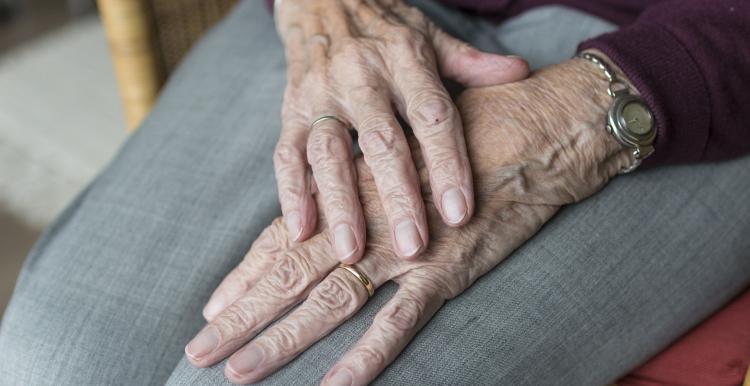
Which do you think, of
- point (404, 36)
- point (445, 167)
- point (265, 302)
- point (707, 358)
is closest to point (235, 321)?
point (265, 302)

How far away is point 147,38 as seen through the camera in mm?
1207

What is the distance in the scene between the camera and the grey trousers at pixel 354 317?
2.24ft

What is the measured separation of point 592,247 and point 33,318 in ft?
1.95

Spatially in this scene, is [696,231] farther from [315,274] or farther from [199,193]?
[199,193]

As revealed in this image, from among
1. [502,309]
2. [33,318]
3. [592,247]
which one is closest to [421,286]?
[502,309]

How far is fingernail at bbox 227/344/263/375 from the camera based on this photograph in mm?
634

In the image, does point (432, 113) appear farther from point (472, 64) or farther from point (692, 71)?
point (692, 71)

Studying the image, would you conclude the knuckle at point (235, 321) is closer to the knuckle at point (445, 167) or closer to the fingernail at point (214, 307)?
the fingernail at point (214, 307)

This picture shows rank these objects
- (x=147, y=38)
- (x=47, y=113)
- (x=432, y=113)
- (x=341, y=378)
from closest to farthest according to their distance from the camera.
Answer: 1. (x=341, y=378)
2. (x=432, y=113)
3. (x=147, y=38)
4. (x=47, y=113)

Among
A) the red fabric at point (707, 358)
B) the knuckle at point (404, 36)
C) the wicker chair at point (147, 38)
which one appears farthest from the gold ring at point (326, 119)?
the wicker chair at point (147, 38)

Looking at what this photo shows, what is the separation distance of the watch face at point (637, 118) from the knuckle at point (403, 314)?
273 millimetres

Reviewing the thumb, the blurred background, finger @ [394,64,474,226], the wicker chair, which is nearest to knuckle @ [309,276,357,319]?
finger @ [394,64,474,226]

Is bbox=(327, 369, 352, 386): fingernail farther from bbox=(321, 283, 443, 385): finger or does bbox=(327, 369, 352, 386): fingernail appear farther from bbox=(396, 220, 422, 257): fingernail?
bbox=(396, 220, 422, 257): fingernail

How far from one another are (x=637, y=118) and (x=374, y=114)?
0.26 meters
